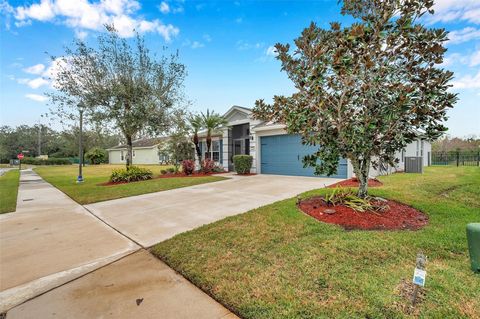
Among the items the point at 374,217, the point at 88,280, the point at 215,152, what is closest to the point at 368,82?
the point at 374,217

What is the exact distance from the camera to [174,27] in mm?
10703

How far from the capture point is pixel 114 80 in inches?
484

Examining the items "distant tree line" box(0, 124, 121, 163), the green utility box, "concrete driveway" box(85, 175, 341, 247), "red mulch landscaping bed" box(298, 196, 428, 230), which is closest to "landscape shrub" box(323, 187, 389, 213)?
"red mulch landscaping bed" box(298, 196, 428, 230)

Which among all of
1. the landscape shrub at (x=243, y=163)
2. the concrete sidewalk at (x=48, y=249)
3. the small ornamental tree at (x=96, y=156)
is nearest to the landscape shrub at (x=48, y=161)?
the small ornamental tree at (x=96, y=156)

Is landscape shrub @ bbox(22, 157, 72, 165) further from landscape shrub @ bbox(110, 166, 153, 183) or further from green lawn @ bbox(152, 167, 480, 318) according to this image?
green lawn @ bbox(152, 167, 480, 318)

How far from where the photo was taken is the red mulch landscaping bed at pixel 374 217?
13.7ft

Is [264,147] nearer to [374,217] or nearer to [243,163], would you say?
[243,163]

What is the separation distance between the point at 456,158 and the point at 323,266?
22.6 metres

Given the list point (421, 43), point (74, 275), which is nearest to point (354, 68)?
point (421, 43)

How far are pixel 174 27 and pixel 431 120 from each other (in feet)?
35.2

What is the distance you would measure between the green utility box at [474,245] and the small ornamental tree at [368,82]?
80.7 inches

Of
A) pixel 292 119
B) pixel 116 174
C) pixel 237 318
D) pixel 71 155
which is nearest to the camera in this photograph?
pixel 237 318

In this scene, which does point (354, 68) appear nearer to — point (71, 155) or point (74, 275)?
point (74, 275)

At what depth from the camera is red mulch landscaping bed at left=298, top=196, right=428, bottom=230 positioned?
4.18 m
